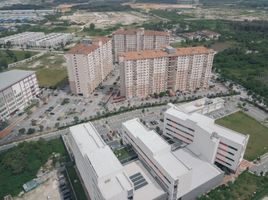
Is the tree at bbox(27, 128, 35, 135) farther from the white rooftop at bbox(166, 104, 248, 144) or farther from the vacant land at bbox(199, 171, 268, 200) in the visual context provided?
the vacant land at bbox(199, 171, 268, 200)

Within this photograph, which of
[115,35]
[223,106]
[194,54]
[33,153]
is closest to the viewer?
[33,153]

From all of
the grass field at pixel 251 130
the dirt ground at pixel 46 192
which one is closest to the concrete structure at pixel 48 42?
the dirt ground at pixel 46 192

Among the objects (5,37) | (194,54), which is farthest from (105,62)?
(5,37)

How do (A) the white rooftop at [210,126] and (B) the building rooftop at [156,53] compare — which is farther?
(B) the building rooftop at [156,53]

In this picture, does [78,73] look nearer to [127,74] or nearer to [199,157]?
[127,74]

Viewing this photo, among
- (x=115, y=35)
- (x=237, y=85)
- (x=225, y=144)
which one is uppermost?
(x=115, y=35)

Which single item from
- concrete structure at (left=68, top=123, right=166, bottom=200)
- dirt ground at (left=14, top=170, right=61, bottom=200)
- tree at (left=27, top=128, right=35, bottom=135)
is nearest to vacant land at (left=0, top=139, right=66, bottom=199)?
dirt ground at (left=14, top=170, right=61, bottom=200)

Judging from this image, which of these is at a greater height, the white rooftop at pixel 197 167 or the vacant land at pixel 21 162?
the white rooftop at pixel 197 167

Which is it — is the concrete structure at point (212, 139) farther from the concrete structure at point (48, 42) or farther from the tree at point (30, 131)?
the concrete structure at point (48, 42)
